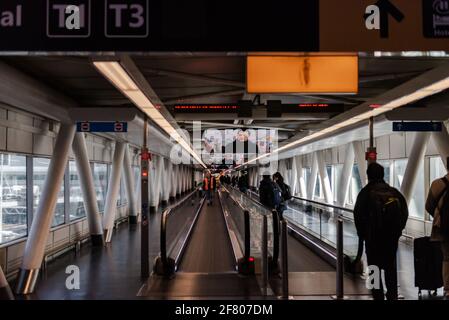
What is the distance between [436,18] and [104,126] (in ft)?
22.0

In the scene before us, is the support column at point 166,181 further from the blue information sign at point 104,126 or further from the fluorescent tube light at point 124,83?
the fluorescent tube light at point 124,83

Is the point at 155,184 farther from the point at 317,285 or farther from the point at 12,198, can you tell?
the point at 317,285

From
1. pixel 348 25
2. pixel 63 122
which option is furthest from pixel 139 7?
pixel 63 122

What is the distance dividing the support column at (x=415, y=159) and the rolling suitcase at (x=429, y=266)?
5.66 meters

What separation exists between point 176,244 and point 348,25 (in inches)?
346

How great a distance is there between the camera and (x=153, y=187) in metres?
24.9

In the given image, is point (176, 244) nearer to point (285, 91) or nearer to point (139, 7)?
point (285, 91)

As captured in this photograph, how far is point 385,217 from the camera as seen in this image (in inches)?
186

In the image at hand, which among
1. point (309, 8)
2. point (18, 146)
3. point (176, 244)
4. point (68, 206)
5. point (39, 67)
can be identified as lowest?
point (176, 244)

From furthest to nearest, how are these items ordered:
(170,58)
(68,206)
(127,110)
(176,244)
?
(68,206) < (176,244) < (127,110) < (170,58)

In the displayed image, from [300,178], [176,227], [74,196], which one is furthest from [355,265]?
[300,178]

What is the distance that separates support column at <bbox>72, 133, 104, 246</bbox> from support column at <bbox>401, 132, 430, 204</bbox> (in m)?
8.45

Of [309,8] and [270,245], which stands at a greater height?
[309,8]

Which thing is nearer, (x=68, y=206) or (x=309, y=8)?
(x=309, y=8)
